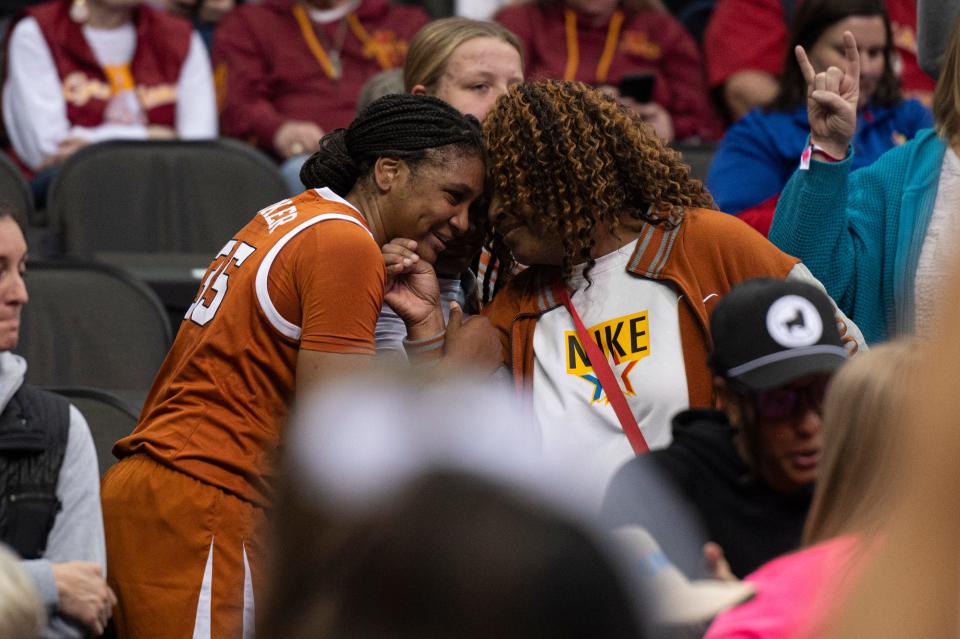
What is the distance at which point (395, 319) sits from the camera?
3.01 metres

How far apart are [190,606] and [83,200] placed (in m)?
2.76

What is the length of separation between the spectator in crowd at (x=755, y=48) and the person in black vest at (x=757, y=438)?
382cm

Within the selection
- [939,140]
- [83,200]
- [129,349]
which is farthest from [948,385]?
[83,200]

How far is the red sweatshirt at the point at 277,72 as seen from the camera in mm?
5980

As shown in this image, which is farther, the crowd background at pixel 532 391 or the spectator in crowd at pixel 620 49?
the spectator in crowd at pixel 620 49

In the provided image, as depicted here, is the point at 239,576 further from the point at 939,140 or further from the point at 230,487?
the point at 939,140

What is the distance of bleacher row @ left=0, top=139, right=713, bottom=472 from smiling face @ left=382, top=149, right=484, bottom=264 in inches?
62.4

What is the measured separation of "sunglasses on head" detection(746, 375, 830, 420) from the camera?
90.5 inches

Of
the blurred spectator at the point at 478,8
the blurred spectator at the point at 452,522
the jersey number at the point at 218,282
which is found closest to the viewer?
the blurred spectator at the point at 452,522

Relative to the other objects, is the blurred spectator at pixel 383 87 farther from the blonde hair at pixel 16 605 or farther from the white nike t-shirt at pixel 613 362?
the blonde hair at pixel 16 605

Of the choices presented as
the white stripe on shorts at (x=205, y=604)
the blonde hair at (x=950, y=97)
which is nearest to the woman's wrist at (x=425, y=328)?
the white stripe on shorts at (x=205, y=604)

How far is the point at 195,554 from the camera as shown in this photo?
2777mm

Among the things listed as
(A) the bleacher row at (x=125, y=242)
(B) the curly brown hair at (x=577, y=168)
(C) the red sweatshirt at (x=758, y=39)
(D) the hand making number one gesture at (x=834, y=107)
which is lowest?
(A) the bleacher row at (x=125, y=242)

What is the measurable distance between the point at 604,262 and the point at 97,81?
3549 millimetres
